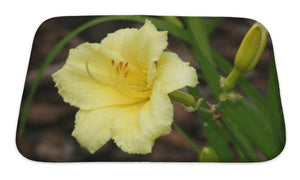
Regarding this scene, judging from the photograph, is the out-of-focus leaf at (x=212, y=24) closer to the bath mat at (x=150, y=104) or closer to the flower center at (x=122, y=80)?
the bath mat at (x=150, y=104)

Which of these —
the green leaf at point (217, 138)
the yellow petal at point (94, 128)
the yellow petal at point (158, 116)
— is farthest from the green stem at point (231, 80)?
the yellow petal at point (94, 128)

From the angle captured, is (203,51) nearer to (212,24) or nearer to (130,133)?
(212,24)

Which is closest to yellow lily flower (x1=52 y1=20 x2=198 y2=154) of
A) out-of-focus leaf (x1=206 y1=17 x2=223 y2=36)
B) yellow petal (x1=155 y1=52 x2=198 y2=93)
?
yellow petal (x1=155 y1=52 x2=198 y2=93)

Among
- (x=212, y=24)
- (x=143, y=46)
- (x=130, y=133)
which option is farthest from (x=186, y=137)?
(x=212, y=24)

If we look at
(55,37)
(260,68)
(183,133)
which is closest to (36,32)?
(55,37)

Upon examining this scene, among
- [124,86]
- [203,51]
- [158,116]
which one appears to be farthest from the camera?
[203,51]

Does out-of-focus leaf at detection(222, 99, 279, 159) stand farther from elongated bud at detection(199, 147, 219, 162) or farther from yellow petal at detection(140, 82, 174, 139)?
yellow petal at detection(140, 82, 174, 139)

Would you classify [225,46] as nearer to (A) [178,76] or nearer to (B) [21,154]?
(A) [178,76]
